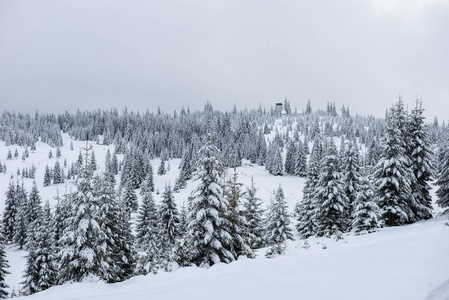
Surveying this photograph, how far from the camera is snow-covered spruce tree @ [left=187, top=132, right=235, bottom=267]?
15.2m

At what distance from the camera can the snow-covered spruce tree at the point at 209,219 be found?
1520 centimetres

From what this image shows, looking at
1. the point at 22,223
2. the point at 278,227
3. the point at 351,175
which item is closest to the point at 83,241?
the point at 278,227

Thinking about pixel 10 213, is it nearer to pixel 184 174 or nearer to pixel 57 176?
pixel 184 174

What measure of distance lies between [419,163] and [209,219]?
75.4ft

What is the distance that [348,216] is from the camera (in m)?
26.6

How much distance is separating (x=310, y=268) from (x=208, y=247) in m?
8.64

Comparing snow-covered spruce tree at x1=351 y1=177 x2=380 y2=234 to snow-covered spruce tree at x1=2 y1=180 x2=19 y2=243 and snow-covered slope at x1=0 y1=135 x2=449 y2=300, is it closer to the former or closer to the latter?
snow-covered slope at x1=0 y1=135 x2=449 y2=300

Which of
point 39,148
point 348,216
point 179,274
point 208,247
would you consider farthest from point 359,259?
point 39,148

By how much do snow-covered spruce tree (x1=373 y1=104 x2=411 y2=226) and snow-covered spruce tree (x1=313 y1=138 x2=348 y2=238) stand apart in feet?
10.7

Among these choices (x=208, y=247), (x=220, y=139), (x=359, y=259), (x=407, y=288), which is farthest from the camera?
(x=220, y=139)

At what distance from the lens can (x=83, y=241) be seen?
16.3 m

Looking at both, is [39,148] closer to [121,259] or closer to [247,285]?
[121,259]

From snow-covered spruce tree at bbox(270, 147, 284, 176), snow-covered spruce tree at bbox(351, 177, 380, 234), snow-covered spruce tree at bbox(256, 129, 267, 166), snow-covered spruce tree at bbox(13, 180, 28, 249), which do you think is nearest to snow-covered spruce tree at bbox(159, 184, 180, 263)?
snow-covered spruce tree at bbox(351, 177, 380, 234)

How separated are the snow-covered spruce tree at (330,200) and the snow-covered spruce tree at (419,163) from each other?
6.75m
